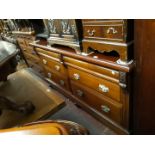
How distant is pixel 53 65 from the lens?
81.3 inches

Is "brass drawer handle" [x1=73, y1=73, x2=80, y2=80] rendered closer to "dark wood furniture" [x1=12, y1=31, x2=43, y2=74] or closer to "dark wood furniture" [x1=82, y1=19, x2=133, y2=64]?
"dark wood furniture" [x1=82, y1=19, x2=133, y2=64]

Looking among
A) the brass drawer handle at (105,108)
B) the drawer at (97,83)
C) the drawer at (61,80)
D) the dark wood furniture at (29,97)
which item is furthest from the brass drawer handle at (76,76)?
the dark wood furniture at (29,97)

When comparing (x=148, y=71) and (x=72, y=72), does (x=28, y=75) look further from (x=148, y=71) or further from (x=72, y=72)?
(x=148, y=71)

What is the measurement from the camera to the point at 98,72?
1.33 metres

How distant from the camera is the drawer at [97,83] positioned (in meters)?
1.27

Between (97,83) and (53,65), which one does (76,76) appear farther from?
(53,65)

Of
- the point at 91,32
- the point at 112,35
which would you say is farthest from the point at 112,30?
the point at 91,32

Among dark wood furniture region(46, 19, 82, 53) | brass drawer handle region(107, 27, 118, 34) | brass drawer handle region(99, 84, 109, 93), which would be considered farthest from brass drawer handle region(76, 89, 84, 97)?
brass drawer handle region(107, 27, 118, 34)

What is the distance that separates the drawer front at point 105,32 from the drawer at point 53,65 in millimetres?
659

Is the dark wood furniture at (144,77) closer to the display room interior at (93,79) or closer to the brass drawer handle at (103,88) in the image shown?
the display room interior at (93,79)

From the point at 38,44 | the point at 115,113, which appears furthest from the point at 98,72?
the point at 38,44

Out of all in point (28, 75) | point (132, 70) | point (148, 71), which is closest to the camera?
point (148, 71)

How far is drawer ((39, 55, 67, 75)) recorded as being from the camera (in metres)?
1.88
